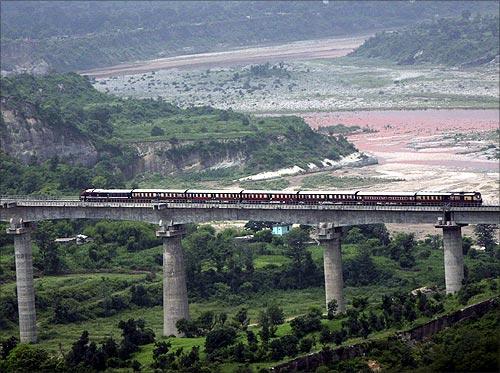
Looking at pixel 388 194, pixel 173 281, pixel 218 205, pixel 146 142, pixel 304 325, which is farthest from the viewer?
pixel 146 142

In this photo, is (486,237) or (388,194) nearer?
(388,194)

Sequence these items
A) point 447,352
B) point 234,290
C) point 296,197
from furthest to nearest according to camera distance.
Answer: point 234,290, point 296,197, point 447,352

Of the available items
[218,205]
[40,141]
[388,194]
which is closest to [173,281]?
[218,205]

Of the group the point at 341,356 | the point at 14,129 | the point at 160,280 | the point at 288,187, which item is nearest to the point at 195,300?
the point at 160,280

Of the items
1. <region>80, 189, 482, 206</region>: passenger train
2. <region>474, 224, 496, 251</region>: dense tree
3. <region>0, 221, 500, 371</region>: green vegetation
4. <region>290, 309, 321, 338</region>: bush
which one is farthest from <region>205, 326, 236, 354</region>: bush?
<region>474, 224, 496, 251</region>: dense tree

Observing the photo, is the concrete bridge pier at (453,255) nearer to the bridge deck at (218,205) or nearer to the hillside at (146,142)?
the bridge deck at (218,205)

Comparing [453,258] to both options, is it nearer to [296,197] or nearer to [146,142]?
[296,197]
